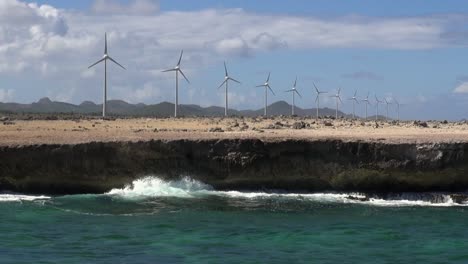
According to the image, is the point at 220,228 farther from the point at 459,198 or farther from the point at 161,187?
the point at 459,198

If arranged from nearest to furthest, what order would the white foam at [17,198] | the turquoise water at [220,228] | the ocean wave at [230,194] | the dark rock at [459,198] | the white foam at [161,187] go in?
the turquoise water at [220,228] → the white foam at [17,198] → the ocean wave at [230,194] → the dark rock at [459,198] → the white foam at [161,187]

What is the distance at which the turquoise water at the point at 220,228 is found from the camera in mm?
18016

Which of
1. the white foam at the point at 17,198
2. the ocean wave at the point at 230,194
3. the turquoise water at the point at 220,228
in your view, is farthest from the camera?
the ocean wave at the point at 230,194

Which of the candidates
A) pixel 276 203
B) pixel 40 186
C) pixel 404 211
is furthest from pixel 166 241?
pixel 40 186

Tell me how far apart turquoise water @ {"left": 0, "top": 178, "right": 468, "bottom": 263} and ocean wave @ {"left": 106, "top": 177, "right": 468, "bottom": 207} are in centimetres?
4

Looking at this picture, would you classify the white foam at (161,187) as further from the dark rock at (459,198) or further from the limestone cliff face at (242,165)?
the dark rock at (459,198)

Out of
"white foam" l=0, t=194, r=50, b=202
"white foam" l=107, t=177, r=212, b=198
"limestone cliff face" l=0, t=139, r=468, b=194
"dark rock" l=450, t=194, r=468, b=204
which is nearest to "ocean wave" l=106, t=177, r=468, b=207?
"white foam" l=107, t=177, r=212, b=198

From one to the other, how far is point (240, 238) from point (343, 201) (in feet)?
29.7

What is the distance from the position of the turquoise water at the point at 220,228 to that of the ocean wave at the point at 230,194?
1.7 inches

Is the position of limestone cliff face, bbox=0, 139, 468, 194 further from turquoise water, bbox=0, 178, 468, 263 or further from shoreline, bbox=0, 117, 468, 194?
turquoise water, bbox=0, 178, 468, 263

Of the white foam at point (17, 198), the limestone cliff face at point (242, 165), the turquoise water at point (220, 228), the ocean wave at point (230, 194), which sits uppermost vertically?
the limestone cliff face at point (242, 165)

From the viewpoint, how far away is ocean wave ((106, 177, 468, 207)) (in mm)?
28562

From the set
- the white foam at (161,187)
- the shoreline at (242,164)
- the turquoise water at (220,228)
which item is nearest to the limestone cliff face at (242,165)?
the shoreline at (242,164)

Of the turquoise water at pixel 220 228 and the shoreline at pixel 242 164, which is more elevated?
the shoreline at pixel 242 164
